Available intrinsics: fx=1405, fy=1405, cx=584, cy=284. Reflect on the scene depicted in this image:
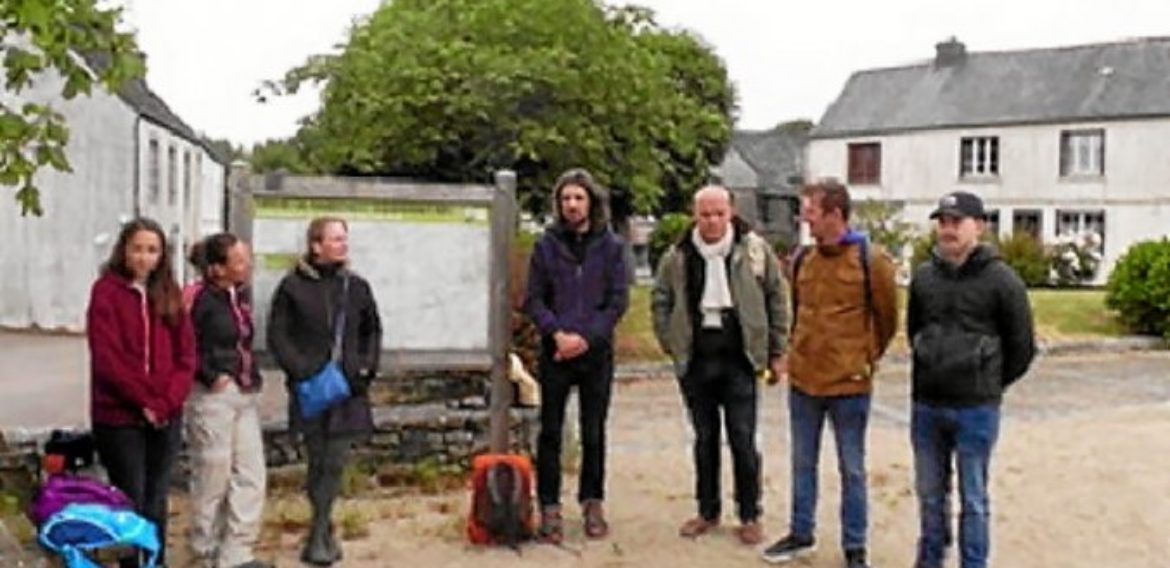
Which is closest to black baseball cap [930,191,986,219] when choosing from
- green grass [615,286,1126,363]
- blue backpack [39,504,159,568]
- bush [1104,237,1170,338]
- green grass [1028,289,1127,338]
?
blue backpack [39,504,159,568]

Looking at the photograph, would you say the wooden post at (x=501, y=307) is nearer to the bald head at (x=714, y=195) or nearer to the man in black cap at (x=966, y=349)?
the bald head at (x=714, y=195)

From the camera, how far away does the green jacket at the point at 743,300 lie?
6941mm

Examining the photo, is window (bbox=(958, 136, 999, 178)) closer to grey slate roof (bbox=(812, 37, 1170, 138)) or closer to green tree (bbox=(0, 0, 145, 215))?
grey slate roof (bbox=(812, 37, 1170, 138))

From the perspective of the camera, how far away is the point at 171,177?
32781 mm

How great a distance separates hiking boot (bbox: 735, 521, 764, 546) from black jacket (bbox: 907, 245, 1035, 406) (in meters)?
1.46

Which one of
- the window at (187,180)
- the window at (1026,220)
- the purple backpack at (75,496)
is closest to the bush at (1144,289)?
the purple backpack at (75,496)

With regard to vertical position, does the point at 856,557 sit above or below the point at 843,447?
below

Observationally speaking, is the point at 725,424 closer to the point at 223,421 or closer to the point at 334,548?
the point at 334,548

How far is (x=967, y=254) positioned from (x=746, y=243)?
133cm

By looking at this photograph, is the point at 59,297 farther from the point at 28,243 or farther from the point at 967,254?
the point at 967,254

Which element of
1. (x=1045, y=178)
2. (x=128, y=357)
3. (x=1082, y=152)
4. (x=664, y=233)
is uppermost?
(x=1082, y=152)

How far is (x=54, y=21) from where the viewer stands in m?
6.07

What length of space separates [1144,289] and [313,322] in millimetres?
17175

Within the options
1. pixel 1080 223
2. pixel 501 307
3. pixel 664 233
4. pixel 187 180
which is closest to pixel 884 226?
pixel 664 233
